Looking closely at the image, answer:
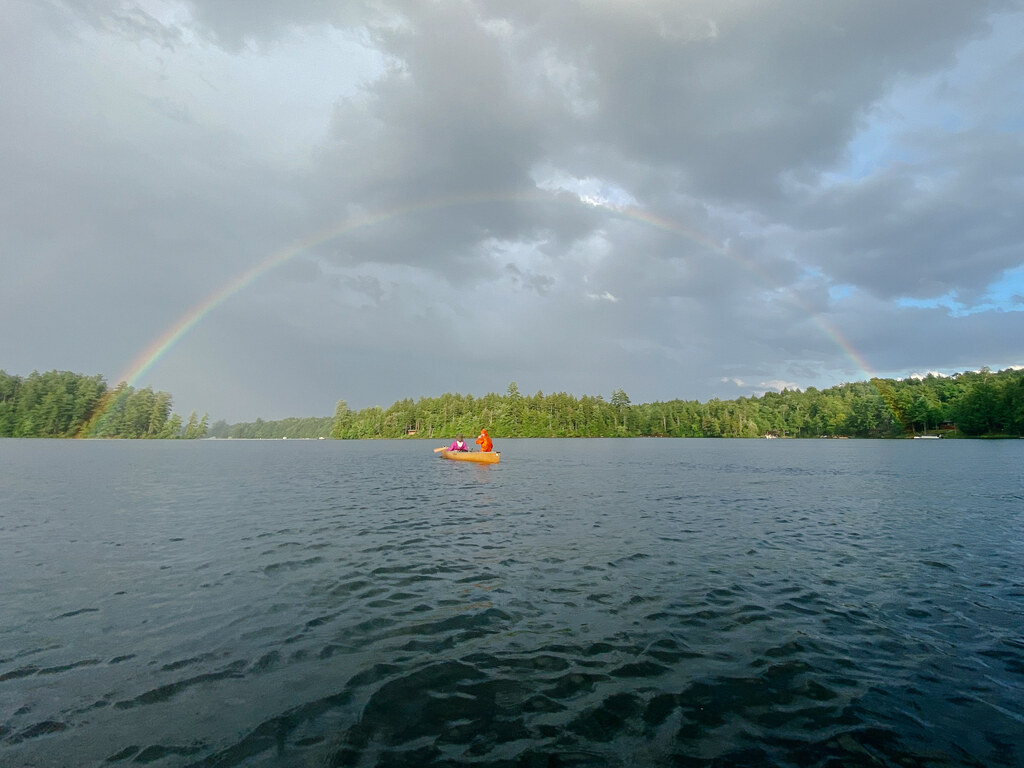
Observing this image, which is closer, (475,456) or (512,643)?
(512,643)

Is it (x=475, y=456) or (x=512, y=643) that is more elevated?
(x=475, y=456)

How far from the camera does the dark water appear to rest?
7422 millimetres

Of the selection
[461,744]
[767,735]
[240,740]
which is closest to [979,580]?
[767,735]

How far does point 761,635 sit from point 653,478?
38.8 metres

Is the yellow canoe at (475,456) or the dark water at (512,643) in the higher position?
the yellow canoe at (475,456)

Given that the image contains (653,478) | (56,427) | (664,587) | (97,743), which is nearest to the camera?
(97,743)

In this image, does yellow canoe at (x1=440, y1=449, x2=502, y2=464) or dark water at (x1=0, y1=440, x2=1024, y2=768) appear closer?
dark water at (x1=0, y1=440, x2=1024, y2=768)

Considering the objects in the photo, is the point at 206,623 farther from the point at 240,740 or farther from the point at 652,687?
the point at 652,687

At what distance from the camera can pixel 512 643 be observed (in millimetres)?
10914

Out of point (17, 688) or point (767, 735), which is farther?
point (17, 688)

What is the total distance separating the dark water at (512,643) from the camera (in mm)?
7422

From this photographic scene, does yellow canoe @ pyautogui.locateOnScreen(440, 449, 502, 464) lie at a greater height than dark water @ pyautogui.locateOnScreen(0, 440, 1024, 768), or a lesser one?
greater

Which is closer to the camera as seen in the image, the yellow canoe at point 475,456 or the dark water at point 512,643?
the dark water at point 512,643

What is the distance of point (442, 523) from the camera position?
2552 centimetres
